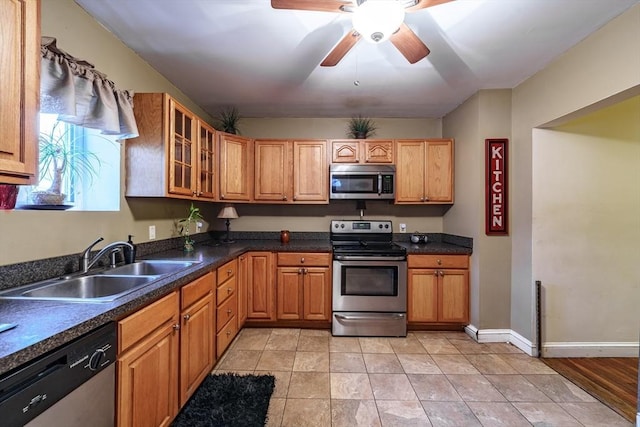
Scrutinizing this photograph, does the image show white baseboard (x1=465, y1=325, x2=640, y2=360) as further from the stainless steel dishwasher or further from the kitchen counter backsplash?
the stainless steel dishwasher

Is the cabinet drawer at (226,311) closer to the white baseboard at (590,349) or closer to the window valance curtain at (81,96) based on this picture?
the window valance curtain at (81,96)

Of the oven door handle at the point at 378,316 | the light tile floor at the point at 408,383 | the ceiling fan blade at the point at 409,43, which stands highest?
the ceiling fan blade at the point at 409,43

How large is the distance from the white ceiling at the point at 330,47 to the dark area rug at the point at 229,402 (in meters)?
2.48

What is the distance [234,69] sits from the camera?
8.25 ft

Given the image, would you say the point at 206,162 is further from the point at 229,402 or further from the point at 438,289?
the point at 438,289

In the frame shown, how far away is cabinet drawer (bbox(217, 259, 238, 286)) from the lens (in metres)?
2.33

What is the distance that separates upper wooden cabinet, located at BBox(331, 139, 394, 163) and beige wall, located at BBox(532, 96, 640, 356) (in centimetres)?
149

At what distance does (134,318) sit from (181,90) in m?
2.48

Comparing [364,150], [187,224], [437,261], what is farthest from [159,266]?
[437,261]

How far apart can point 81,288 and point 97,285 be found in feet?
0.31

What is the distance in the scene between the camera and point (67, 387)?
92cm

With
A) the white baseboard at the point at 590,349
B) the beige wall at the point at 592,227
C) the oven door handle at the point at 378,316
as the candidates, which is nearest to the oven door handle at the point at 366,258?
the oven door handle at the point at 378,316

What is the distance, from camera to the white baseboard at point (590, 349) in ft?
8.25

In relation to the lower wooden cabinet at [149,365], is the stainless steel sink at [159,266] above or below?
above
